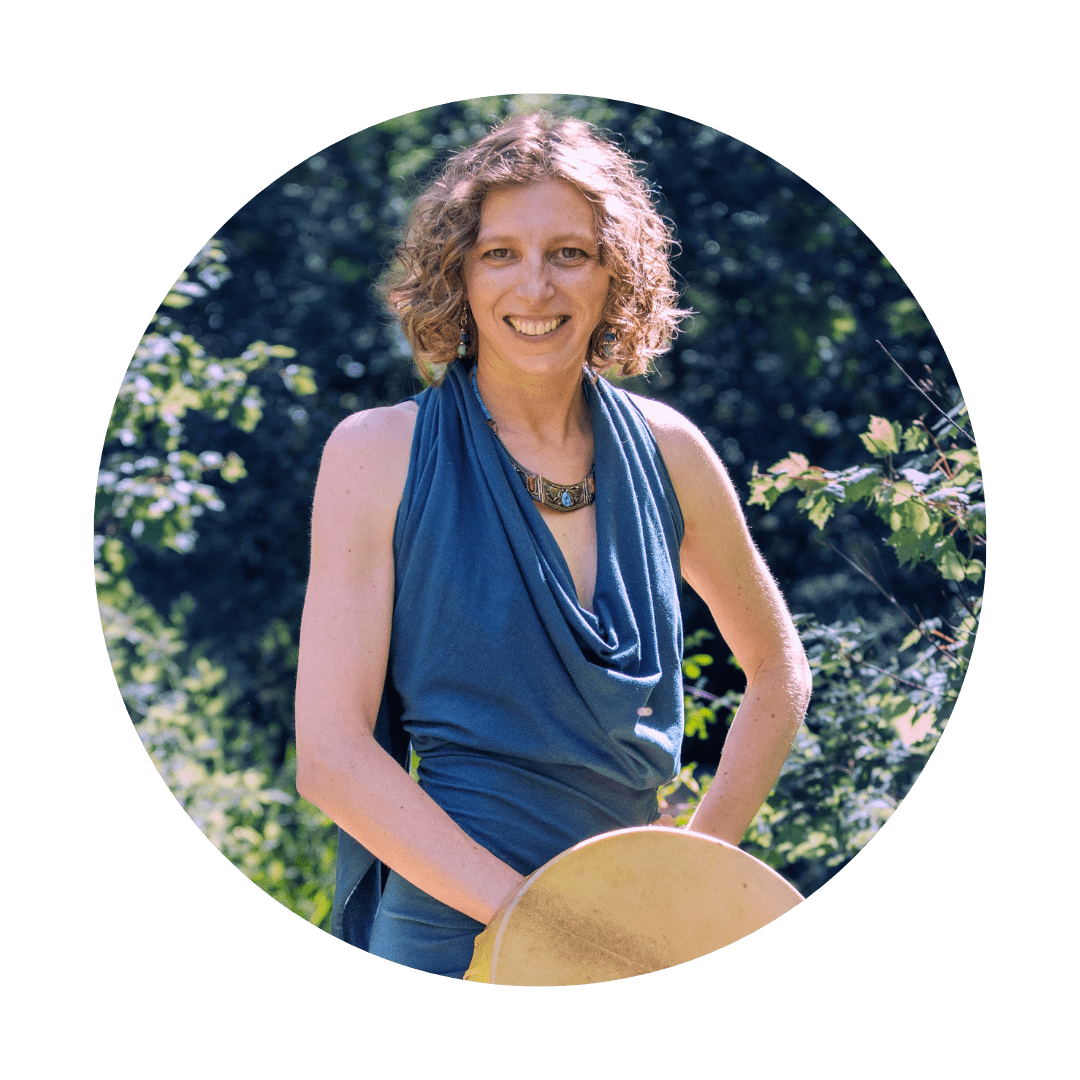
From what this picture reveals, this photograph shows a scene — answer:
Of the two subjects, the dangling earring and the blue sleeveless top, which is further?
the dangling earring

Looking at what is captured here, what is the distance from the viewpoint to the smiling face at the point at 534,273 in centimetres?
260

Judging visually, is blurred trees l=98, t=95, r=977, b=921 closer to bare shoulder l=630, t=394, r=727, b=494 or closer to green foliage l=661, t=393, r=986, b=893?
green foliage l=661, t=393, r=986, b=893

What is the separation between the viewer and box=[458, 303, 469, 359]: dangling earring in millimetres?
2725

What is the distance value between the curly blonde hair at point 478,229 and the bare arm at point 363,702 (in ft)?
1.19

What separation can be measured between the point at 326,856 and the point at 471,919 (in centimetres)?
88

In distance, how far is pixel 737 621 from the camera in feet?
9.57

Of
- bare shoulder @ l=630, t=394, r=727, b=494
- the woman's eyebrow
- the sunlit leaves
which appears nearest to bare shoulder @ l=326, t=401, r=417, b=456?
the woman's eyebrow

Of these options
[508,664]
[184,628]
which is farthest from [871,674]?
[184,628]

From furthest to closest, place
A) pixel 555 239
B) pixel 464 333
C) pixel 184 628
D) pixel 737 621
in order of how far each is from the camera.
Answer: pixel 184 628
pixel 737 621
pixel 464 333
pixel 555 239

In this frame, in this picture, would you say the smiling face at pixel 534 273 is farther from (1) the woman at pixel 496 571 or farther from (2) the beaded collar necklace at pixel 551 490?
(2) the beaded collar necklace at pixel 551 490

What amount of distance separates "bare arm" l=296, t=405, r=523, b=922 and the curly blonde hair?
0.36m

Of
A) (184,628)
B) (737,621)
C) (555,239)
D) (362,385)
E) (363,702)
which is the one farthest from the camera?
(362,385)

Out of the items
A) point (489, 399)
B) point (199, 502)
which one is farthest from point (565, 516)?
point (199, 502)

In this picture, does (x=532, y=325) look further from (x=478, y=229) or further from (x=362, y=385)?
(x=362, y=385)
